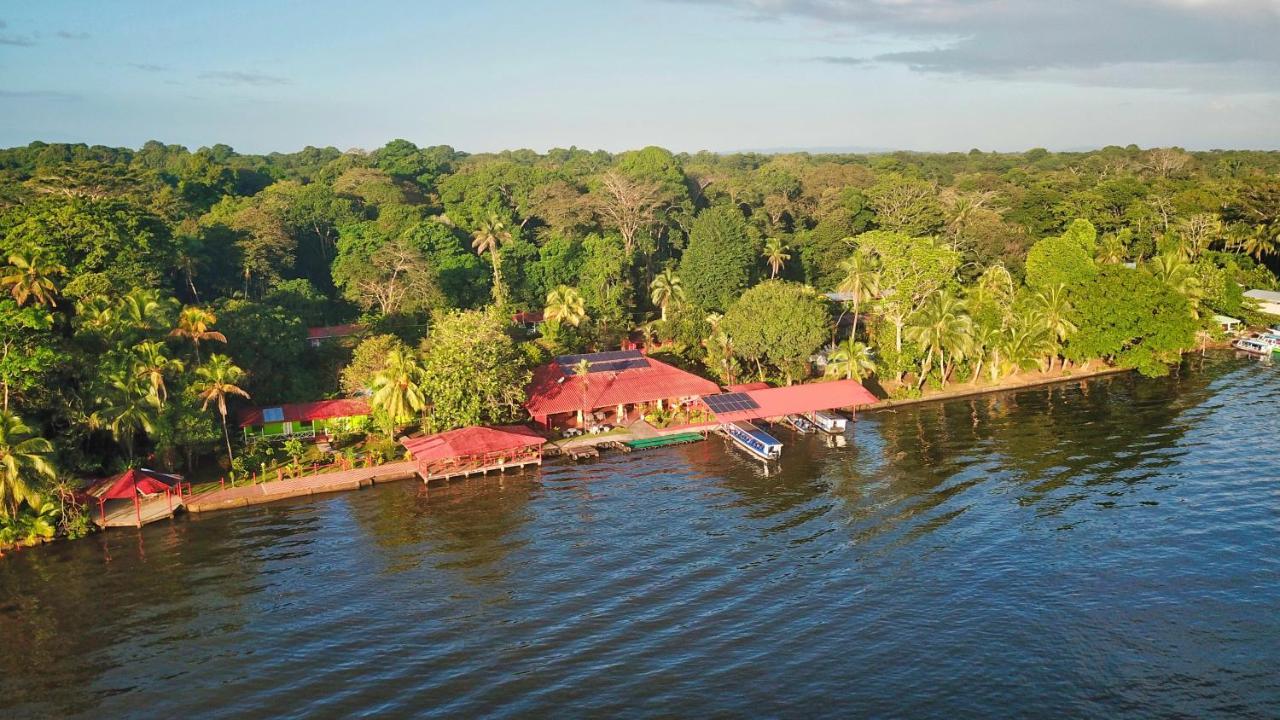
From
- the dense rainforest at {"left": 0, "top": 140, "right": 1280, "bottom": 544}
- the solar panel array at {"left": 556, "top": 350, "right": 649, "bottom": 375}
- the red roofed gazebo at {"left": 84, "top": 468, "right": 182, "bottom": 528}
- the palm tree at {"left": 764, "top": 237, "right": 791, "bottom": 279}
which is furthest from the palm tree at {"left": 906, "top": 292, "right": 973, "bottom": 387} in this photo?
the red roofed gazebo at {"left": 84, "top": 468, "right": 182, "bottom": 528}

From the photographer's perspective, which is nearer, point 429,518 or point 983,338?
point 429,518

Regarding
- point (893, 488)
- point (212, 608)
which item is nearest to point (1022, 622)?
point (893, 488)

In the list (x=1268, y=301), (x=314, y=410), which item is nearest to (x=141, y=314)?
(x=314, y=410)

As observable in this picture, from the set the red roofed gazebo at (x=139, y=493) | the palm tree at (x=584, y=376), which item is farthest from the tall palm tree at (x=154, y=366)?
the palm tree at (x=584, y=376)

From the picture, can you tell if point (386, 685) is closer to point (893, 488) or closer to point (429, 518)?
point (429, 518)

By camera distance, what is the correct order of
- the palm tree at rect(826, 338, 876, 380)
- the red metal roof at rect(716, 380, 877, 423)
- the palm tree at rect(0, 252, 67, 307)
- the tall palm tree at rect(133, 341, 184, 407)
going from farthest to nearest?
the palm tree at rect(826, 338, 876, 380) → the red metal roof at rect(716, 380, 877, 423) → the tall palm tree at rect(133, 341, 184, 407) → the palm tree at rect(0, 252, 67, 307)

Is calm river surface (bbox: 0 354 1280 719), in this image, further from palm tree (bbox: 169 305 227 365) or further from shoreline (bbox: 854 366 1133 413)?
palm tree (bbox: 169 305 227 365)
